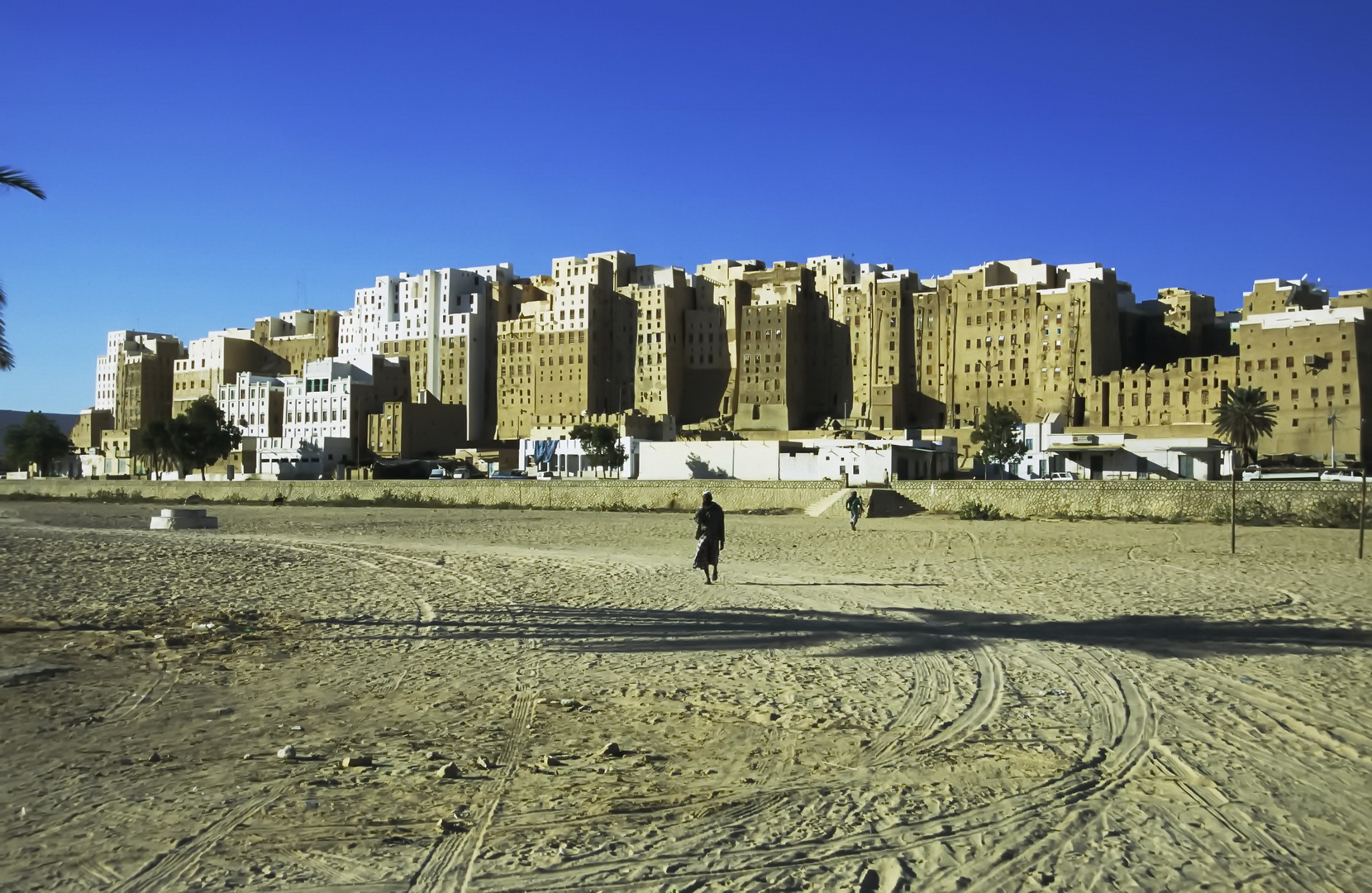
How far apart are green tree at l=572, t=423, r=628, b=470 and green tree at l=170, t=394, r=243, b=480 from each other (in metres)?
28.8

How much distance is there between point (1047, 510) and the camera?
4206cm

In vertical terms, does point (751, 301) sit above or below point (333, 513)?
above

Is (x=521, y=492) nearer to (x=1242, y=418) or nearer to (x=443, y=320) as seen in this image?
(x=1242, y=418)

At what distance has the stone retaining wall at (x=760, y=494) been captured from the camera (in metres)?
38.6

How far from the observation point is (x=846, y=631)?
12.9 meters

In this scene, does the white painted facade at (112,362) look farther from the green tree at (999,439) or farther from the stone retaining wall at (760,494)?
the green tree at (999,439)

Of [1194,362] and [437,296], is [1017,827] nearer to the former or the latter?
[1194,362]

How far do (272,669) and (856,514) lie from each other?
25.5 m

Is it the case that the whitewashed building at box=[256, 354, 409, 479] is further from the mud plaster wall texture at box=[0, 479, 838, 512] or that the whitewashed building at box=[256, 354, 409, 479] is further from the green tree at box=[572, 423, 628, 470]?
the green tree at box=[572, 423, 628, 470]

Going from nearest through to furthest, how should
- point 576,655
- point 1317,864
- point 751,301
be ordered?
point 1317,864 < point 576,655 < point 751,301

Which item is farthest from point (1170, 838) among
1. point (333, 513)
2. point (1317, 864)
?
point (333, 513)

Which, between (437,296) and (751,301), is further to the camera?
(437,296)

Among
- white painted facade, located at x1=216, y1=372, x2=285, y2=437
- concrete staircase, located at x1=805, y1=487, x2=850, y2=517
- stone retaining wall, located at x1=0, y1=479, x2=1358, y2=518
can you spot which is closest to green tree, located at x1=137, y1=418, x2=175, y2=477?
stone retaining wall, located at x1=0, y1=479, x2=1358, y2=518

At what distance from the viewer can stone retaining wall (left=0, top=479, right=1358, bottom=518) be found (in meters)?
38.6
